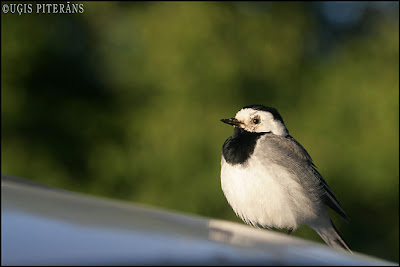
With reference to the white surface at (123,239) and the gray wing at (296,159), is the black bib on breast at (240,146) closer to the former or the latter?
the gray wing at (296,159)

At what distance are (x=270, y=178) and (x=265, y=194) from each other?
0.41 ft

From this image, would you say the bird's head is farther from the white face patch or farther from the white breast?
the white breast

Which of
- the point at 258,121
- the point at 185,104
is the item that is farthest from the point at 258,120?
the point at 185,104

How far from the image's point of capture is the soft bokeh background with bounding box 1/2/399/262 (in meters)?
7.12

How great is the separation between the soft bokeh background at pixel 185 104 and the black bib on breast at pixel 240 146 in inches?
96.7

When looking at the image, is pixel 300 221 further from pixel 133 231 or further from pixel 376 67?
pixel 376 67

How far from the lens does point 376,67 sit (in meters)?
8.04

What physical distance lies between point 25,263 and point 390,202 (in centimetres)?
771

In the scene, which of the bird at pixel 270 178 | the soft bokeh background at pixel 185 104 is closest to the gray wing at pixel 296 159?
the bird at pixel 270 178

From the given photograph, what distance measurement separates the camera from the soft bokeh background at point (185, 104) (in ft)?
23.4

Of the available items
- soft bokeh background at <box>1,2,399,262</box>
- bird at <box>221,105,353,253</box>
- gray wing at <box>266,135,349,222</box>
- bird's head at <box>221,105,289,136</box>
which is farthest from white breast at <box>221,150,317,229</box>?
soft bokeh background at <box>1,2,399,262</box>

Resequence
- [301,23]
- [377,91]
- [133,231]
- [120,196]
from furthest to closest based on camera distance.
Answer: [301,23]
[377,91]
[120,196]
[133,231]

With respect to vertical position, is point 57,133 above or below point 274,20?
below

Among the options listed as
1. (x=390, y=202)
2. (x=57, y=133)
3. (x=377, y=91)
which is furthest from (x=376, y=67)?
(x=57, y=133)
